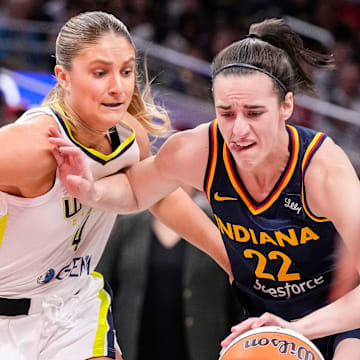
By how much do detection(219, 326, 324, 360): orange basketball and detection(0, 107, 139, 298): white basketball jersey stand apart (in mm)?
930

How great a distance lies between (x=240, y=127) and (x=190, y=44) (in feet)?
19.6

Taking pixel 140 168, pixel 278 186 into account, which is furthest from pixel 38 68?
pixel 278 186

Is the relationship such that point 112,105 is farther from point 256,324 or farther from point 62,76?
point 256,324

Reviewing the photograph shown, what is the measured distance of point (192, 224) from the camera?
3.97 m

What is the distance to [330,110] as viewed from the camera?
7082mm

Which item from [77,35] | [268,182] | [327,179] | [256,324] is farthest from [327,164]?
[77,35]

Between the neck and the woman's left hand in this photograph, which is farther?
the neck

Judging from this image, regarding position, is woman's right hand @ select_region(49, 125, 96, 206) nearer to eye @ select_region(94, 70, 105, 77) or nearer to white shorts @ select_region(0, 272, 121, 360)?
eye @ select_region(94, 70, 105, 77)

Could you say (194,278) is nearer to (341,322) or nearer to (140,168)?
(140,168)

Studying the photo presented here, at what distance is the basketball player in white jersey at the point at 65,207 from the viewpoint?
330 centimetres

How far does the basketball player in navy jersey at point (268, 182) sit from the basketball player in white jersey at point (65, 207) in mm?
114

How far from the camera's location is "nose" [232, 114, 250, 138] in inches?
128

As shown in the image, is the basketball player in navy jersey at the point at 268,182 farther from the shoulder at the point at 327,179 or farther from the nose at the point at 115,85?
the nose at the point at 115,85

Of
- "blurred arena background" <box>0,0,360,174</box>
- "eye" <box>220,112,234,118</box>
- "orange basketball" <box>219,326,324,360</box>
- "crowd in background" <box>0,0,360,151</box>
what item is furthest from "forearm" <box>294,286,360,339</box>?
"crowd in background" <box>0,0,360,151</box>
